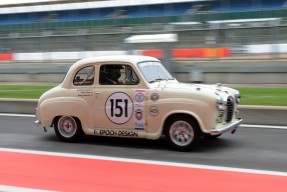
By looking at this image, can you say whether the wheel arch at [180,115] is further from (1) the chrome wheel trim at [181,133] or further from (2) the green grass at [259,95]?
(2) the green grass at [259,95]

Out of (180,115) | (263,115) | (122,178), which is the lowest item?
(122,178)

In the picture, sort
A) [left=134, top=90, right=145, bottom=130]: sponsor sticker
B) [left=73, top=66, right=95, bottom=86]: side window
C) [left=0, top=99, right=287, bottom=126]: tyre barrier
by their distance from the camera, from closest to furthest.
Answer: [left=134, top=90, right=145, bottom=130]: sponsor sticker < [left=73, top=66, right=95, bottom=86]: side window < [left=0, top=99, right=287, bottom=126]: tyre barrier

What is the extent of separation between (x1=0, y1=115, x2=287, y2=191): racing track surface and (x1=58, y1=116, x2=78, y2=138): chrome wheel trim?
209 mm

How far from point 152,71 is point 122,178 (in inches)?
106

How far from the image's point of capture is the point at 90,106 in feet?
26.4

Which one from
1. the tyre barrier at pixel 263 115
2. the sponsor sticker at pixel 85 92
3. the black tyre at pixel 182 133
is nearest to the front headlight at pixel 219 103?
the black tyre at pixel 182 133

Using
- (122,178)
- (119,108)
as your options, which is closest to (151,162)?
(122,178)

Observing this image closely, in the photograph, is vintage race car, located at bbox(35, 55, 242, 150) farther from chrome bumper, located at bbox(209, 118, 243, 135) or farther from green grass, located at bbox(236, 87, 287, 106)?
green grass, located at bbox(236, 87, 287, 106)

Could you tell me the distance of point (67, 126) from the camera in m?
8.47

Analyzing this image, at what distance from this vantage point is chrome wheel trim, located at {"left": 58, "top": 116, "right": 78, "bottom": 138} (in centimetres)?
838

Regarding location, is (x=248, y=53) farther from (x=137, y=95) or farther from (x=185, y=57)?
(x=137, y=95)

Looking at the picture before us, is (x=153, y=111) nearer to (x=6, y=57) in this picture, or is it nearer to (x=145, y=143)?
(x=145, y=143)

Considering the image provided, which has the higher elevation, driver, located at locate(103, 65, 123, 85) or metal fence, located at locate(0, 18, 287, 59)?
metal fence, located at locate(0, 18, 287, 59)

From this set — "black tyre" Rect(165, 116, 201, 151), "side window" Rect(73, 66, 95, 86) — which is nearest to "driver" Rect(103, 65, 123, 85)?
"side window" Rect(73, 66, 95, 86)
